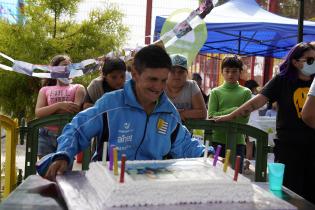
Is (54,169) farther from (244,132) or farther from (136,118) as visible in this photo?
(244,132)

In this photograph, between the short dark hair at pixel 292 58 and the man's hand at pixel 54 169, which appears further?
the short dark hair at pixel 292 58

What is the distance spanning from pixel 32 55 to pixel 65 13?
2.24 ft

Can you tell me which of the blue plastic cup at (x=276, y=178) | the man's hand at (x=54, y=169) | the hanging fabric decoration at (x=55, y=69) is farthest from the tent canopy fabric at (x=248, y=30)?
the man's hand at (x=54, y=169)

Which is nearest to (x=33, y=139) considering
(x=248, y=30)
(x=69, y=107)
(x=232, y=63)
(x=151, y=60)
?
(x=69, y=107)

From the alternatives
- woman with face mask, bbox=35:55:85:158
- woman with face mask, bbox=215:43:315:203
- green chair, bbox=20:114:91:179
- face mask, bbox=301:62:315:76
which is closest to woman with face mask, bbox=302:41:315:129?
woman with face mask, bbox=215:43:315:203

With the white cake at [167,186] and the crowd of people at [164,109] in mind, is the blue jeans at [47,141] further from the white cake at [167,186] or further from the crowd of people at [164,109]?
the white cake at [167,186]

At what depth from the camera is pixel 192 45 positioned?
13.9 feet

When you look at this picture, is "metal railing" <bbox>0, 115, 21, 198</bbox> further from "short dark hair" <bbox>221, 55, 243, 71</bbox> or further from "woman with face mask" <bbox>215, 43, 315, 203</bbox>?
"short dark hair" <bbox>221, 55, 243, 71</bbox>

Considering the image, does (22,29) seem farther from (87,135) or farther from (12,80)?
(87,135)

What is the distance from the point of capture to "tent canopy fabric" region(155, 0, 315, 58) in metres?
7.85

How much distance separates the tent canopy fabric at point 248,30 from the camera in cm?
785

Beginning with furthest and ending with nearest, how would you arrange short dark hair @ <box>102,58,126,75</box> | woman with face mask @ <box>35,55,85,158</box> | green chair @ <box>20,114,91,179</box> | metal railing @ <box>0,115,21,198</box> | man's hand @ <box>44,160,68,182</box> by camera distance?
woman with face mask @ <box>35,55,85,158</box>
short dark hair @ <box>102,58,126,75</box>
green chair @ <box>20,114,91,179</box>
metal railing @ <box>0,115,21,198</box>
man's hand @ <box>44,160,68,182</box>

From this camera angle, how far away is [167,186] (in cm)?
156

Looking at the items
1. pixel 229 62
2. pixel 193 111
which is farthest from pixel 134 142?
pixel 229 62
